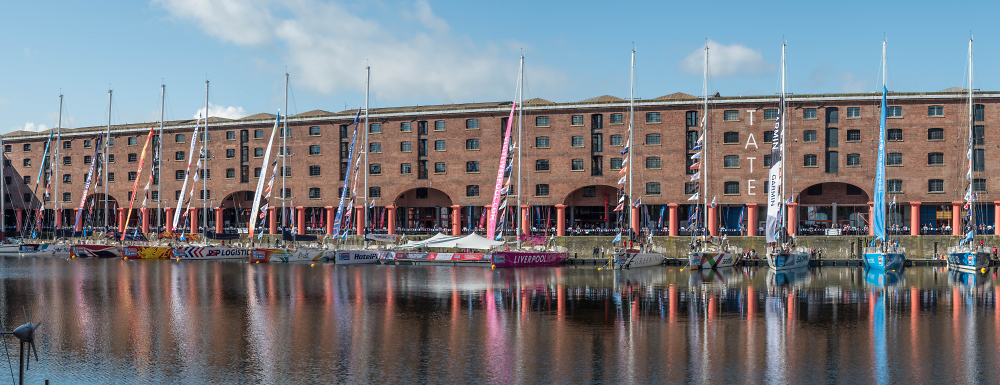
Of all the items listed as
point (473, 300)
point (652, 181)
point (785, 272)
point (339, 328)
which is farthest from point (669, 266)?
point (339, 328)

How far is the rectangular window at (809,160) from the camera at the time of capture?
7788 cm

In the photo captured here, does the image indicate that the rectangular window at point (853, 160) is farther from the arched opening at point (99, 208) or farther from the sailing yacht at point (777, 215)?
the arched opening at point (99, 208)

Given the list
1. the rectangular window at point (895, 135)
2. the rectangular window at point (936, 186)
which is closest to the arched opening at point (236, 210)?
the rectangular window at point (895, 135)

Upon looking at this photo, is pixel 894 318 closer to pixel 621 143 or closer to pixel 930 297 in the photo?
pixel 930 297

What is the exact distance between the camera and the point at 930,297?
40969 millimetres

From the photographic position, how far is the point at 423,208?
307ft

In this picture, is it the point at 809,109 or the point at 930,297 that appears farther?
the point at 809,109

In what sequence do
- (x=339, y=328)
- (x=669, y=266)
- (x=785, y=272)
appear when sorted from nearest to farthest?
(x=339, y=328) < (x=785, y=272) < (x=669, y=266)

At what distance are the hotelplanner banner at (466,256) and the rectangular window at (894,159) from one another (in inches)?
1582

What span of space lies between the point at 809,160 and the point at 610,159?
18853 millimetres

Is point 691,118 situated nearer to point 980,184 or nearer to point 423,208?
point 980,184

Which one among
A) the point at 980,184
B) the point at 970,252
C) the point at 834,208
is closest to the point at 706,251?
the point at 970,252

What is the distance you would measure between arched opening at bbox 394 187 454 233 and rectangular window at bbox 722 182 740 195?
27747mm

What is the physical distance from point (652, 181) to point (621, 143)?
4.87m
